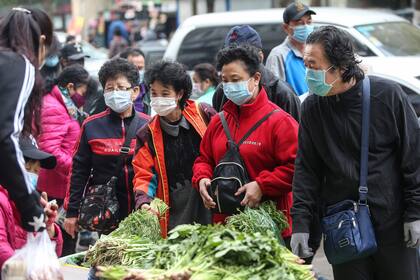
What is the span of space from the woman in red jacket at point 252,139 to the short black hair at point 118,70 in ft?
3.63

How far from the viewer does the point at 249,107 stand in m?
5.09

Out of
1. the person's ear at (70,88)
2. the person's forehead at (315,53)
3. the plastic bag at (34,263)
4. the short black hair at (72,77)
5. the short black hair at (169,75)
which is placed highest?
the person's forehead at (315,53)

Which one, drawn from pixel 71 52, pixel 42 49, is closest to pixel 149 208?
pixel 42 49

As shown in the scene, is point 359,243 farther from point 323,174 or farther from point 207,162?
point 207,162

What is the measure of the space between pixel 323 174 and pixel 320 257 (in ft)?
10.5

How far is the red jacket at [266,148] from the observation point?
496 cm

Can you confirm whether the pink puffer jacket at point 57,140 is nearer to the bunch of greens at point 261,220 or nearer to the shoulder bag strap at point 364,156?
the bunch of greens at point 261,220

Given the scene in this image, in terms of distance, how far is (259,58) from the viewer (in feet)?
17.2

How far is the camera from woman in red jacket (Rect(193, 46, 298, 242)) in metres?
4.95

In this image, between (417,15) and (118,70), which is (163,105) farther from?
(417,15)

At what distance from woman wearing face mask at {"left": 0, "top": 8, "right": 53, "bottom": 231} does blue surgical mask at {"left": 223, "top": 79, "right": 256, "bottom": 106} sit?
4.37 ft

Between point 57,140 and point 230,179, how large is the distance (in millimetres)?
2438

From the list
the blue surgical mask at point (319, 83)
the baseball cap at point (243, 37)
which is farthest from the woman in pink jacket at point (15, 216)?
the baseball cap at point (243, 37)

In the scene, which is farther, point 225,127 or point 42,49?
point 225,127
